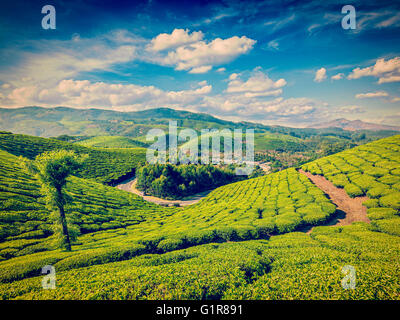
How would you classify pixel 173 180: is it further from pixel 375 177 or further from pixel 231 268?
pixel 231 268

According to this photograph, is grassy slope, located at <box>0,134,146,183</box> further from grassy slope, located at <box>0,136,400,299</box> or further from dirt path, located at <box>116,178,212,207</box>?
grassy slope, located at <box>0,136,400,299</box>

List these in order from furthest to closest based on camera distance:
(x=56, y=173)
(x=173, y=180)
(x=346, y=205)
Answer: (x=173, y=180)
(x=346, y=205)
(x=56, y=173)

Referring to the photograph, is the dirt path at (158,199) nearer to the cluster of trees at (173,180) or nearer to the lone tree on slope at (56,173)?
the cluster of trees at (173,180)

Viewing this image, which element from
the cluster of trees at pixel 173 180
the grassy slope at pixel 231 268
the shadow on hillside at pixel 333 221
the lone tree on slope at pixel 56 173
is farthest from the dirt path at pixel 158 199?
the lone tree on slope at pixel 56 173

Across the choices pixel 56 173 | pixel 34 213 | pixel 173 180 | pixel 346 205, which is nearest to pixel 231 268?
pixel 56 173

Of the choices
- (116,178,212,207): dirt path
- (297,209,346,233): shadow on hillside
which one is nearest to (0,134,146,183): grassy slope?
(116,178,212,207): dirt path
